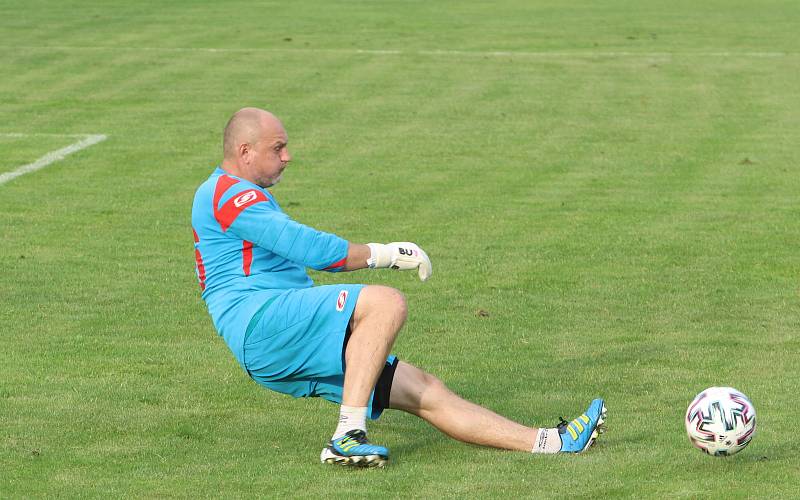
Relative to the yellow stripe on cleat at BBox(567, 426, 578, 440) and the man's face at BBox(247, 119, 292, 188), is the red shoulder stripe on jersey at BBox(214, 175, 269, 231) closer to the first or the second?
the man's face at BBox(247, 119, 292, 188)

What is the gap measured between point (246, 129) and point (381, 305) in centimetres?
118

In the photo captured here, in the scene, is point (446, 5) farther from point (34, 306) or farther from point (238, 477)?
point (238, 477)

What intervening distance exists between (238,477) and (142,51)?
2348cm

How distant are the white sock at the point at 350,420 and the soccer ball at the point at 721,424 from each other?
64.6 inches

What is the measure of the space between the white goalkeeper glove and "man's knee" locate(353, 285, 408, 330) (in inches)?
5.1

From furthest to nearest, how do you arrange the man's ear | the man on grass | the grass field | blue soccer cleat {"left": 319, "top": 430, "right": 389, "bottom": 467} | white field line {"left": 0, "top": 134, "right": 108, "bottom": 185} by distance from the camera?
white field line {"left": 0, "top": 134, "right": 108, "bottom": 185} → the man's ear → the grass field → the man on grass → blue soccer cleat {"left": 319, "top": 430, "right": 389, "bottom": 467}

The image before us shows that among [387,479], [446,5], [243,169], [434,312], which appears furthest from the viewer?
[446,5]

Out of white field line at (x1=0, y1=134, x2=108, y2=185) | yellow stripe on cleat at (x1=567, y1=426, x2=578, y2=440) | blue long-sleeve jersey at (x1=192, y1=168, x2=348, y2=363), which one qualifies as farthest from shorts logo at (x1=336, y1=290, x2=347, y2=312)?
white field line at (x1=0, y1=134, x2=108, y2=185)

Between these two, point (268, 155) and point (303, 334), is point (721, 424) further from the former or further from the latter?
point (268, 155)

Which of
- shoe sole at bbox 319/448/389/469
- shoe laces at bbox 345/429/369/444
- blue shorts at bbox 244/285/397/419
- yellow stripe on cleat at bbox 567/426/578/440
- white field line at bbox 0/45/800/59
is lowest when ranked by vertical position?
white field line at bbox 0/45/800/59

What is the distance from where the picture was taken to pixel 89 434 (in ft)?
26.9

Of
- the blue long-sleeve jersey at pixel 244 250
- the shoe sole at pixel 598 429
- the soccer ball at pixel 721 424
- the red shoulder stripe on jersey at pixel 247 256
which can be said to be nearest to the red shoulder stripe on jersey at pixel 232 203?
the blue long-sleeve jersey at pixel 244 250

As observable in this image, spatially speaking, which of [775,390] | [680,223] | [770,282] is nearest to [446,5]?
[680,223]

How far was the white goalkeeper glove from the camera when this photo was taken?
24.9 feet
